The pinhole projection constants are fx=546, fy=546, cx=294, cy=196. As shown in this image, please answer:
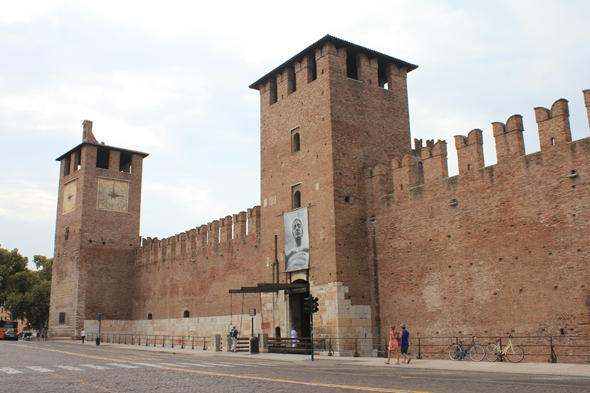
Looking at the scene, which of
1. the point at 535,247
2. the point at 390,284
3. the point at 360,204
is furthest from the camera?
the point at 360,204

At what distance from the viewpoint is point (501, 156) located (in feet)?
53.8

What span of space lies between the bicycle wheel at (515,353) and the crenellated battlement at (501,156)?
190 inches

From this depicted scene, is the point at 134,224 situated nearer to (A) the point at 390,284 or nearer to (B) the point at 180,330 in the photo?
(B) the point at 180,330

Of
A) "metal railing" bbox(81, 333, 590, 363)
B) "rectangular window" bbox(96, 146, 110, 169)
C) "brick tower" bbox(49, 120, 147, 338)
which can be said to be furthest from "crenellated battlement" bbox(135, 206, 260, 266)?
"rectangular window" bbox(96, 146, 110, 169)

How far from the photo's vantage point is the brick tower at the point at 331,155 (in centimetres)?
1978

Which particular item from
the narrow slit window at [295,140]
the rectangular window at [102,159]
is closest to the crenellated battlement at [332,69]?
the narrow slit window at [295,140]

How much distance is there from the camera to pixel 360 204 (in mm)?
20781

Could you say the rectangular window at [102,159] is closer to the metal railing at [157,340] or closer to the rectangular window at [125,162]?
the rectangular window at [125,162]

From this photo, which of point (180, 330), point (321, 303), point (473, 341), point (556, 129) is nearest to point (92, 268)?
point (180, 330)

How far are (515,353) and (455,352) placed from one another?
5.37 feet

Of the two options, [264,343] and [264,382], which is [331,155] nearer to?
[264,343]

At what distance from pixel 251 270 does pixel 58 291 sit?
19.2m

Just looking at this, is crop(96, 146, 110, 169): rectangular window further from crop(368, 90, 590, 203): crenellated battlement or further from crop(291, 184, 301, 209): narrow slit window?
crop(368, 90, 590, 203): crenellated battlement

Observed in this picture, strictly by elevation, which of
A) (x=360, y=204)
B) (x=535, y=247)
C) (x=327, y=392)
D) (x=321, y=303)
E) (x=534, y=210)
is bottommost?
(x=327, y=392)
